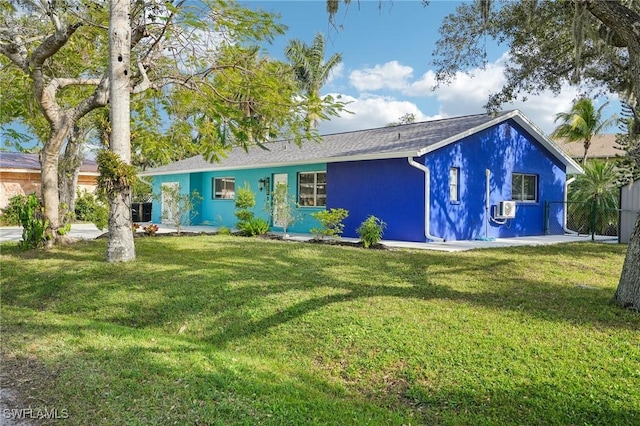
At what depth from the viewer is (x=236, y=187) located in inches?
728

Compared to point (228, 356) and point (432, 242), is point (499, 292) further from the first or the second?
point (432, 242)

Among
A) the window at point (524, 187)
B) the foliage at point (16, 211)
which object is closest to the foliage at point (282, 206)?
the foliage at point (16, 211)

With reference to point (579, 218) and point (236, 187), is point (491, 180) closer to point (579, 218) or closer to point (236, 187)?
point (579, 218)

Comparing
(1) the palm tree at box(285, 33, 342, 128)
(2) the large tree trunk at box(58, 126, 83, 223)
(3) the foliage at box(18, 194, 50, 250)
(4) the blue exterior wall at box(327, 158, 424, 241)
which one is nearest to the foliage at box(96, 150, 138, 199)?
(3) the foliage at box(18, 194, 50, 250)

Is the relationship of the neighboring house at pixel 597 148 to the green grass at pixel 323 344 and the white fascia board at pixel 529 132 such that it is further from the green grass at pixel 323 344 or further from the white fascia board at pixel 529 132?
the green grass at pixel 323 344

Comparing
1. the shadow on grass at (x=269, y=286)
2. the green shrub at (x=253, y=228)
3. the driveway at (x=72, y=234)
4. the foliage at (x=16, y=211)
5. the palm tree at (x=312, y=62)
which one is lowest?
the shadow on grass at (x=269, y=286)

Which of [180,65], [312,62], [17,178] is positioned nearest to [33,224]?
[180,65]

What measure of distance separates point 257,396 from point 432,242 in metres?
9.64

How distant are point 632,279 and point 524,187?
10978 mm

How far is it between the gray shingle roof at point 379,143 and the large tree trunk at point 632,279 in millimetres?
6640

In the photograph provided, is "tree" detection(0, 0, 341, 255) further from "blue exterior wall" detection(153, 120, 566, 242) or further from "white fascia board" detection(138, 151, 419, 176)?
"blue exterior wall" detection(153, 120, 566, 242)

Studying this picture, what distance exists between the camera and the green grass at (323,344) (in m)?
3.32

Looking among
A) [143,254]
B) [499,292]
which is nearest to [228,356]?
[499,292]

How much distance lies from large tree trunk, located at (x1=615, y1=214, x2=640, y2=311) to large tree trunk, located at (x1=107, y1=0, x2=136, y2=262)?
7714mm
